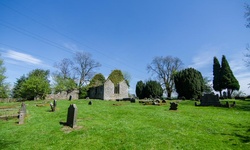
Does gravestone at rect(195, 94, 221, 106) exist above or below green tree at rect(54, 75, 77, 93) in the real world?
below

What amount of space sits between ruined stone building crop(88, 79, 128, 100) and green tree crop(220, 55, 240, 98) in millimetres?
30288

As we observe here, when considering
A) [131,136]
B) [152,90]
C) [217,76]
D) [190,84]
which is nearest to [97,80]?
[152,90]

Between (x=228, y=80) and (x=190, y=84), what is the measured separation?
57.2 feet

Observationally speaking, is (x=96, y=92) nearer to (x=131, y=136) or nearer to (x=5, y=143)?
(x=5, y=143)

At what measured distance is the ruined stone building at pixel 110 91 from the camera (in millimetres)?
44619

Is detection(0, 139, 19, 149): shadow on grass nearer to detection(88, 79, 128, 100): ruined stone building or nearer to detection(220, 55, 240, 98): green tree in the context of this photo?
detection(88, 79, 128, 100): ruined stone building

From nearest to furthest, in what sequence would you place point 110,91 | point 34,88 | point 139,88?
point 34,88 < point 110,91 < point 139,88

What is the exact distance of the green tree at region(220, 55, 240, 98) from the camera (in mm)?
48716

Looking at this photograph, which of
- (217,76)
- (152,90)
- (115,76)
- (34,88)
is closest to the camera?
(34,88)

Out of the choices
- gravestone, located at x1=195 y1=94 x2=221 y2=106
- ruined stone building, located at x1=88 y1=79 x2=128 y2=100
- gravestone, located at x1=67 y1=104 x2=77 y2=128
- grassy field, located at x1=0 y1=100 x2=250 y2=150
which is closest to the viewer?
grassy field, located at x1=0 y1=100 x2=250 y2=150

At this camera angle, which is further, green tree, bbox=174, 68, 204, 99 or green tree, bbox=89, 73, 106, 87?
green tree, bbox=89, 73, 106, 87

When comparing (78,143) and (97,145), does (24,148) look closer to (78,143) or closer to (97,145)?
(78,143)

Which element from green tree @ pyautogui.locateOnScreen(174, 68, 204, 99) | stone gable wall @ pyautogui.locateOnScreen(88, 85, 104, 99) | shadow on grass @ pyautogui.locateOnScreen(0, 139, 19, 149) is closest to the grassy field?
shadow on grass @ pyautogui.locateOnScreen(0, 139, 19, 149)

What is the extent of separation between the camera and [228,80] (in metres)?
49.1
